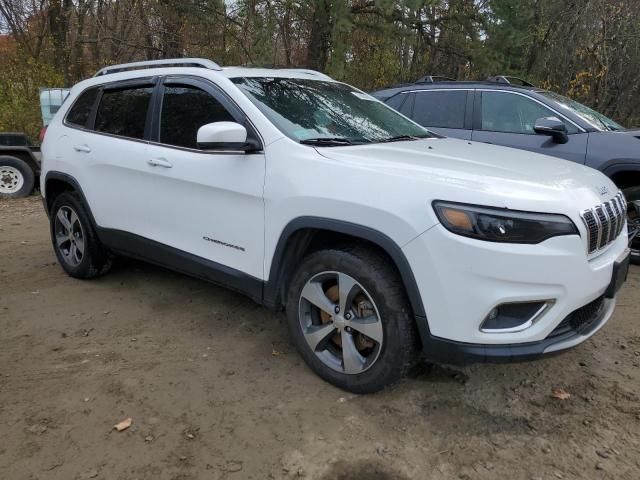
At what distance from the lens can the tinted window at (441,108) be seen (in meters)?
6.07

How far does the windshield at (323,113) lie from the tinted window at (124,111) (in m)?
0.90

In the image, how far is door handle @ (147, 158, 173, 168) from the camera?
3.60 meters

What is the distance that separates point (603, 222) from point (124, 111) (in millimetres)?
3355

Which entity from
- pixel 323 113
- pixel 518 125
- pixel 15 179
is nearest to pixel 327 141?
pixel 323 113

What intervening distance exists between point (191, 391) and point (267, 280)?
0.74m

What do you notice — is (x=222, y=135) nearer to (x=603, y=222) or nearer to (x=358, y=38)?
(x=603, y=222)

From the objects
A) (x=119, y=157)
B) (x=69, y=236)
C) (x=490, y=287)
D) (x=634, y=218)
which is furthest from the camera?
(x=634, y=218)

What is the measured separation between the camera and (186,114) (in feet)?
12.1

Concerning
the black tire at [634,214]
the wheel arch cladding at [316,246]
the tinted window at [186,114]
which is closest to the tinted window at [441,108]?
the black tire at [634,214]

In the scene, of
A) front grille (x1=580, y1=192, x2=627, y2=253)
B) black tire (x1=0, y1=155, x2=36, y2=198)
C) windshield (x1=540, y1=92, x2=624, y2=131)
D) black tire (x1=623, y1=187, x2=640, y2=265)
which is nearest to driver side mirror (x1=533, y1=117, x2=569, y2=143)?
windshield (x1=540, y1=92, x2=624, y2=131)

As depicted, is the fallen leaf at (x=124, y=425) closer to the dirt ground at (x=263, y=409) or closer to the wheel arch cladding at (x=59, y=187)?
the dirt ground at (x=263, y=409)

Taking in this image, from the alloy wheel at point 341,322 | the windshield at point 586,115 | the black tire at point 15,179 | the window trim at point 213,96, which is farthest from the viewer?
the black tire at point 15,179

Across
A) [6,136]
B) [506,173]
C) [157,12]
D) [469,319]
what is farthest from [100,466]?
[157,12]

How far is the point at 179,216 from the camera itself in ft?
11.8
